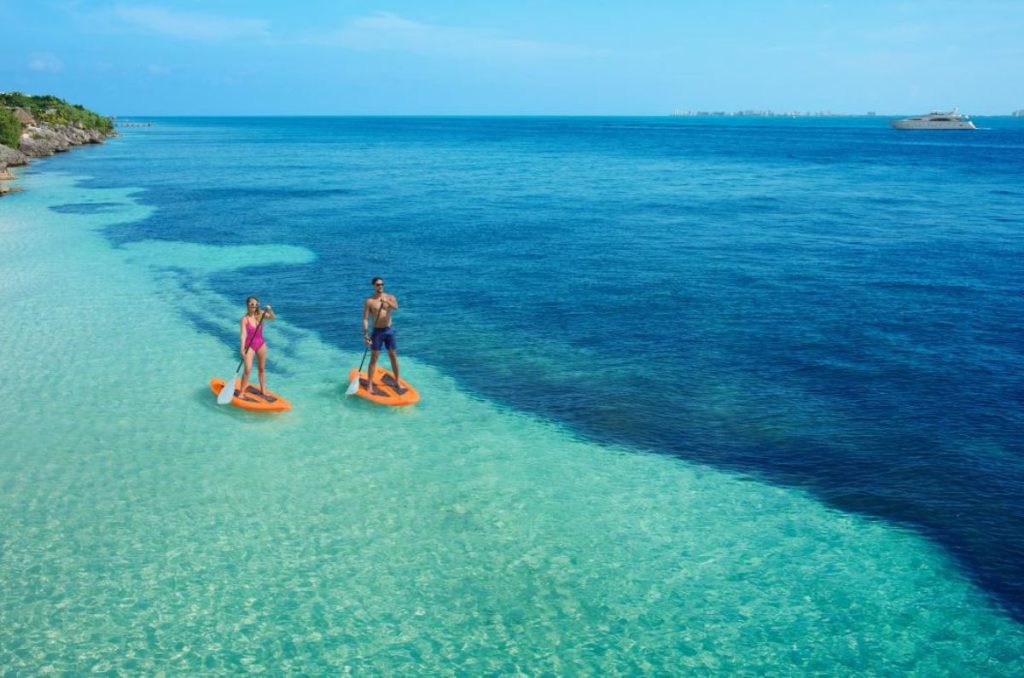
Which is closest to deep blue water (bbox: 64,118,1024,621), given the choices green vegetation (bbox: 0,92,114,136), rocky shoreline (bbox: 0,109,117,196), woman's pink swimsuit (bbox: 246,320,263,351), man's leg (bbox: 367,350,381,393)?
man's leg (bbox: 367,350,381,393)

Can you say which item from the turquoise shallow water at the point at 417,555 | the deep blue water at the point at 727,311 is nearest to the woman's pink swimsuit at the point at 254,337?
the turquoise shallow water at the point at 417,555

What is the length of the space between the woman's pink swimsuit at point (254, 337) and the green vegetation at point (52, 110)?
92735 mm

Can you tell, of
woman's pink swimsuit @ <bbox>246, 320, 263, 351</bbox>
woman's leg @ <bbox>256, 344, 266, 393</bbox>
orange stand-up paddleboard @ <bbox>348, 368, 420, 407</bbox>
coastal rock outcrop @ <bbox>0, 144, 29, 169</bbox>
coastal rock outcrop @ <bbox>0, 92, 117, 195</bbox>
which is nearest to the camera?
woman's pink swimsuit @ <bbox>246, 320, 263, 351</bbox>

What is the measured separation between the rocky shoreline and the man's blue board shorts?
2125 inches

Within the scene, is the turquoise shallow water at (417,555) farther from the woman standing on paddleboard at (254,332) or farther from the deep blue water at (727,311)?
the deep blue water at (727,311)

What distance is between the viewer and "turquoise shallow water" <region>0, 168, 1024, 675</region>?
10438 millimetres

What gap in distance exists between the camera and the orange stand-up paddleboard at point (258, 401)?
17.9 metres

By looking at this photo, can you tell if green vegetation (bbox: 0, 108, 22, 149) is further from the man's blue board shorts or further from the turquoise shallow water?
the man's blue board shorts

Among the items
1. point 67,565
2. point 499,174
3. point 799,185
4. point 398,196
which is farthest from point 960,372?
point 499,174

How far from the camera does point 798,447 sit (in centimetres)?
1669

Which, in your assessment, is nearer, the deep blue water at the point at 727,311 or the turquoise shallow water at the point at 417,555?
the turquoise shallow water at the point at 417,555

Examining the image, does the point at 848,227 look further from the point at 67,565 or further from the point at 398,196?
the point at 67,565

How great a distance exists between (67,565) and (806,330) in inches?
840

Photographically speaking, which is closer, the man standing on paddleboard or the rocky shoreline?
the man standing on paddleboard
